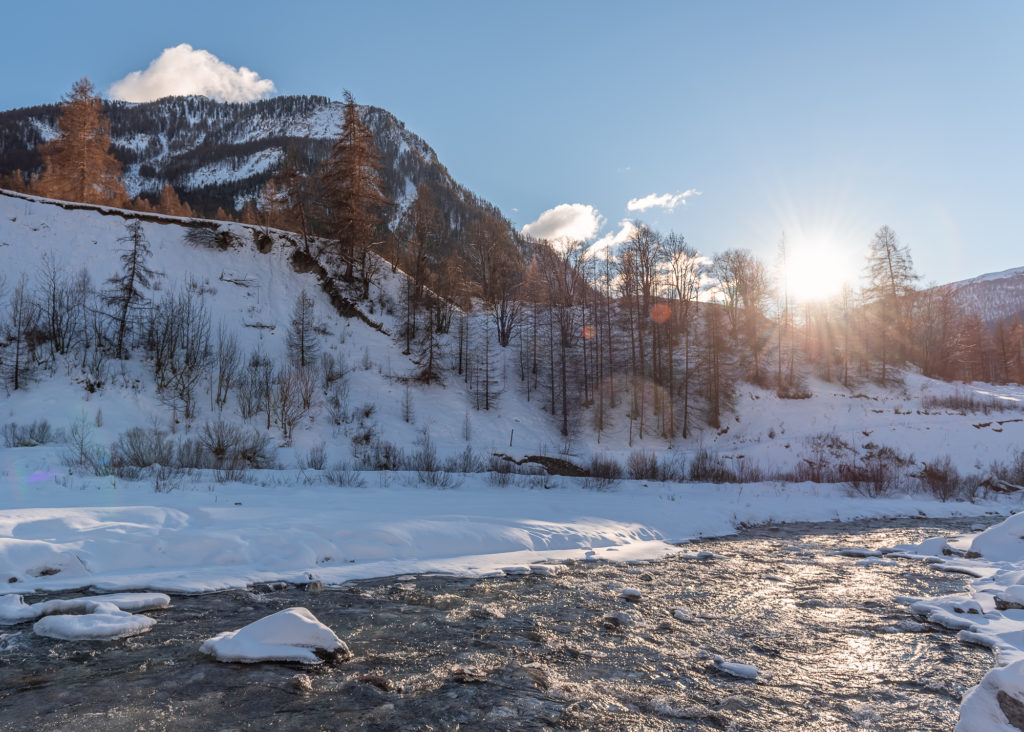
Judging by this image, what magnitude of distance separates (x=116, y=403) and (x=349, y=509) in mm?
22353

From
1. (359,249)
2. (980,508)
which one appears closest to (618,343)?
(359,249)

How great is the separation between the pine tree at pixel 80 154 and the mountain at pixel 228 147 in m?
46.7

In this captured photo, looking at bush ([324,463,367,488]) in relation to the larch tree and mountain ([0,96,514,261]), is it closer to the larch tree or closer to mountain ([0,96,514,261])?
the larch tree

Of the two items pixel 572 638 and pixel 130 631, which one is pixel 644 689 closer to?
pixel 572 638

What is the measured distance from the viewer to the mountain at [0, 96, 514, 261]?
116 m

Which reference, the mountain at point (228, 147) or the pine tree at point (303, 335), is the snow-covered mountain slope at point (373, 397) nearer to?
the pine tree at point (303, 335)

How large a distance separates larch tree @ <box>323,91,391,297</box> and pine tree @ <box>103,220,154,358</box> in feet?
40.6

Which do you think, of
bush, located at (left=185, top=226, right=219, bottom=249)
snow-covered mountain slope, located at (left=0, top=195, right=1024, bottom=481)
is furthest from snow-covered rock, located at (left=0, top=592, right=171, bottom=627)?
bush, located at (left=185, top=226, right=219, bottom=249)

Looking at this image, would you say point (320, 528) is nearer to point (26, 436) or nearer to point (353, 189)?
point (26, 436)

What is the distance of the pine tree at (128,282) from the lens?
28719 millimetres

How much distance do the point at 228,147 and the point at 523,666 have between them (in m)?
178

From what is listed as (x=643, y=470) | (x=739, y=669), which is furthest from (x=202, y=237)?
(x=739, y=669)

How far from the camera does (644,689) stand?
3.99 m

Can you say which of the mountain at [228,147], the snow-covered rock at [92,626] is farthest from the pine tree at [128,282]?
the mountain at [228,147]
